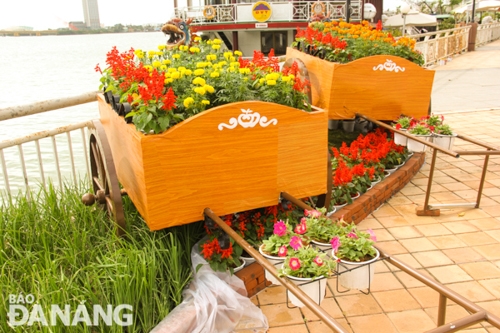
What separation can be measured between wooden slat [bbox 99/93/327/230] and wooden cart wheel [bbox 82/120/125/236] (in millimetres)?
103

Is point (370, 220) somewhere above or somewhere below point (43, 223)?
below

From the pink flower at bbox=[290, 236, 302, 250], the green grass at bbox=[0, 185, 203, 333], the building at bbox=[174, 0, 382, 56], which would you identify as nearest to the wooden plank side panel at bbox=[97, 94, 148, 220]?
the green grass at bbox=[0, 185, 203, 333]

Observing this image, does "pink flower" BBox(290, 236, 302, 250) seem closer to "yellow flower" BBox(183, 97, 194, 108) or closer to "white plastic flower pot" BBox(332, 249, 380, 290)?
"white plastic flower pot" BBox(332, 249, 380, 290)

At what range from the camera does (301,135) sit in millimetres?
2707

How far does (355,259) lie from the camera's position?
204cm

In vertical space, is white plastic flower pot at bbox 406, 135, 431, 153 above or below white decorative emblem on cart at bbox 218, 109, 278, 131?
below

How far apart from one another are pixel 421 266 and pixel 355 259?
4.30 feet

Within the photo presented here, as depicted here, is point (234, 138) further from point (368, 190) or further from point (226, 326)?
point (368, 190)

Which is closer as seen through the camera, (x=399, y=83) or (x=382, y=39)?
(x=399, y=83)

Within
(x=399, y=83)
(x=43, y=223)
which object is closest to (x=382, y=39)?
(x=399, y=83)

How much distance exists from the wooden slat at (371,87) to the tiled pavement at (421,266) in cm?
88

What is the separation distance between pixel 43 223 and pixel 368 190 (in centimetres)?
272

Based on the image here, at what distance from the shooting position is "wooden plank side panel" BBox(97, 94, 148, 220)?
93.1 inches

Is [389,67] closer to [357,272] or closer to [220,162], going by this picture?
[220,162]
